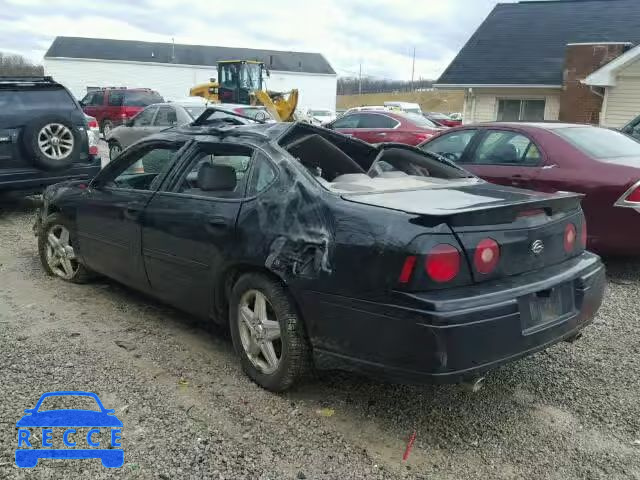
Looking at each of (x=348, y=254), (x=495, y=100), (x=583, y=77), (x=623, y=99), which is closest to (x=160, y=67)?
(x=495, y=100)

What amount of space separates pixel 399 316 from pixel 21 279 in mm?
4241

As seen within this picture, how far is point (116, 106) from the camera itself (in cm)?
2330

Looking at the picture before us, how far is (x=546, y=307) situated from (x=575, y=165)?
3196mm

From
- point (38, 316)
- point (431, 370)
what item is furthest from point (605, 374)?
point (38, 316)

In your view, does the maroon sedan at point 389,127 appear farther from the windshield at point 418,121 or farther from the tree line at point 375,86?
the tree line at point 375,86

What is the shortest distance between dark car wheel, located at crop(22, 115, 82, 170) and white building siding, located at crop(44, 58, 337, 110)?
159 feet

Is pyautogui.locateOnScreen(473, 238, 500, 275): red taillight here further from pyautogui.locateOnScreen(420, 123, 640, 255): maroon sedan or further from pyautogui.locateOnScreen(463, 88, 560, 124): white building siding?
pyautogui.locateOnScreen(463, 88, 560, 124): white building siding

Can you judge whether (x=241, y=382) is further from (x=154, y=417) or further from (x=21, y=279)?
(x=21, y=279)

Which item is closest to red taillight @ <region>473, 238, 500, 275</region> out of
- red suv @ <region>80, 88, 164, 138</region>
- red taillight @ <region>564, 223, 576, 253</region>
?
red taillight @ <region>564, 223, 576, 253</region>

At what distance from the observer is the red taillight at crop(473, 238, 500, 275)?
289cm

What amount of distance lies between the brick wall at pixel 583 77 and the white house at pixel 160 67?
124 ft

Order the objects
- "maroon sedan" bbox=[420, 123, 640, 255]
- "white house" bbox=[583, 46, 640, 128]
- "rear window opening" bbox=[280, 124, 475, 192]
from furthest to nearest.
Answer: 1. "white house" bbox=[583, 46, 640, 128]
2. "maroon sedan" bbox=[420, 123, 640, 255]
3. "rear window opening" bbox=[280, 124, 475, 192]

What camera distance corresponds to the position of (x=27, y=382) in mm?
3514

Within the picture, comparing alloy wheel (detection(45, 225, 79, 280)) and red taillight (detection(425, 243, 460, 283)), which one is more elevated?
red taillight (detection(425, 243, 460, 283))
